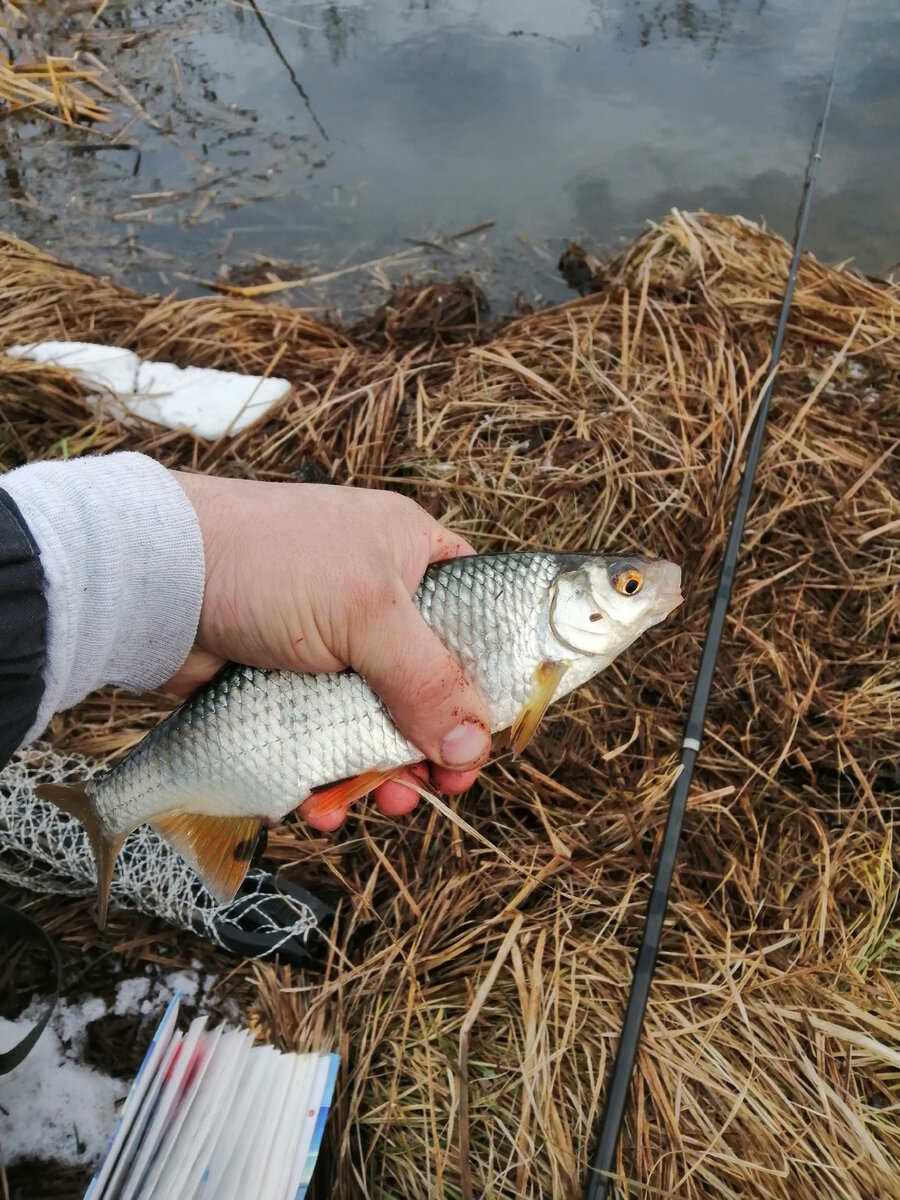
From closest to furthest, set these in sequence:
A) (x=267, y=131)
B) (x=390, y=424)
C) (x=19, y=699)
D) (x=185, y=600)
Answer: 1. (x=19, y=699)
2. (x=185, y=600)
3. (x=390, y=424)
4. (x=267, y=131)

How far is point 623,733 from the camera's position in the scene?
281 cm

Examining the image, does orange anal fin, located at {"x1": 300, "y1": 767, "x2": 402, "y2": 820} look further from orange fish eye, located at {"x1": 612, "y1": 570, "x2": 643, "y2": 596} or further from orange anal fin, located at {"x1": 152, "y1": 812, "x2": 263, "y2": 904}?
orange fish eye, located at {"x1": 612, "y1": 570, "x2": 643, "y2": 596}

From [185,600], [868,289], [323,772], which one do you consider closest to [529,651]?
Answer: [323,772]

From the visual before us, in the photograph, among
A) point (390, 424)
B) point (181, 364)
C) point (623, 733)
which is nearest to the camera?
point (623, 733)

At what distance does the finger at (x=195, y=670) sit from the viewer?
213 cm

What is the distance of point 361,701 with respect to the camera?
1.85 m

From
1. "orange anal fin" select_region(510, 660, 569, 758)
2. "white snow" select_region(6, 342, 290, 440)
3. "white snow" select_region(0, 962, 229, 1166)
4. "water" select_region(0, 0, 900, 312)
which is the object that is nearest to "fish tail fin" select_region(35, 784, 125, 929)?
"white snow" select_region(0, 962, 229, 1166)

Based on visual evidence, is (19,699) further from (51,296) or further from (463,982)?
(51,296)

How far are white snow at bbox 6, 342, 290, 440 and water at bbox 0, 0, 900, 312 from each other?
145cm

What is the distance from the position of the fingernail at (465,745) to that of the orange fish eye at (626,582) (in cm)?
45

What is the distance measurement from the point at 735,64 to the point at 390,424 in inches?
222

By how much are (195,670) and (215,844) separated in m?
0.47

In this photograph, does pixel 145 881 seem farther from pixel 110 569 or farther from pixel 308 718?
pixel 110 569

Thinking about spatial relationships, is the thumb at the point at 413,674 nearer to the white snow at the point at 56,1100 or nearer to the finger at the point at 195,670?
the finger at the point at 195,670
